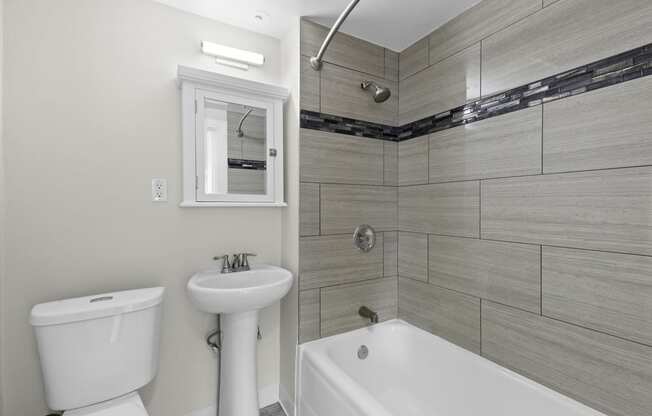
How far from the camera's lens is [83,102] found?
56.0 inches

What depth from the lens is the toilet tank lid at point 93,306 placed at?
1.17 m

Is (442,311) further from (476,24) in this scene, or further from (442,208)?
(476,24)

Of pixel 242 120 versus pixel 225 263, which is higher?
pixel 242 120

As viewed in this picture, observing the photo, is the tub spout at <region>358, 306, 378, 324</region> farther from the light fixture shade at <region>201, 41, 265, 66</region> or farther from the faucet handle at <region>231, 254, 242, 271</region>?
the light fixture shade at <region>201, 41, 265, 66</region>

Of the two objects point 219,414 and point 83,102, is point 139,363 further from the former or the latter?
point 83,102

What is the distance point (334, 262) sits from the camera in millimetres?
1819

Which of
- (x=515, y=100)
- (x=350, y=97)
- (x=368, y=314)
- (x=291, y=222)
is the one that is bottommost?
(x=368, y=314)

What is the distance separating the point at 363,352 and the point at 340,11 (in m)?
2.00

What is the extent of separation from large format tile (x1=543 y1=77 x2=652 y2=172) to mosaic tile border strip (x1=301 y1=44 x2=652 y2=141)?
1.5 inches

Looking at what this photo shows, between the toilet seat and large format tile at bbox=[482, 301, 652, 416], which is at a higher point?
large format tile at bbox=[482, 301, 652, 416]

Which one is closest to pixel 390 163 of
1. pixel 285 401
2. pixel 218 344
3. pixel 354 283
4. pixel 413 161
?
pixel 413 161

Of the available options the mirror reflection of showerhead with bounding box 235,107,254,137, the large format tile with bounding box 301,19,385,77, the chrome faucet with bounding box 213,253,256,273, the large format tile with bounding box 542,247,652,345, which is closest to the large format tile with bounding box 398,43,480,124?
the large format tile with bounding box 301,19,385,77

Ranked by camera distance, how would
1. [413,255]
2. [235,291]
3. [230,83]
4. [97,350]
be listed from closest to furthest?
[97,350]
[235,291]
[230,83]
[413,255]

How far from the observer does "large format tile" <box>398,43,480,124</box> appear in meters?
1.61
